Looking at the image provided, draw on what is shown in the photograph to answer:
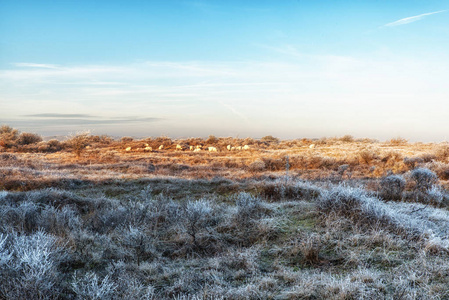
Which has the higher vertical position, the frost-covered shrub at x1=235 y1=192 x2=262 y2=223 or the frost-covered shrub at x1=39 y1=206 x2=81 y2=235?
the frost-covered shrub at x1=235 y1=192 x2=262 y2=223

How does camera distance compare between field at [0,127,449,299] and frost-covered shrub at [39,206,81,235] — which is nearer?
field at [0,127,449,299]

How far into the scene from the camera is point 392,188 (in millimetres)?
9477

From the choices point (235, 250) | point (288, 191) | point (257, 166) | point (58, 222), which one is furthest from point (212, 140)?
point (235, 250)

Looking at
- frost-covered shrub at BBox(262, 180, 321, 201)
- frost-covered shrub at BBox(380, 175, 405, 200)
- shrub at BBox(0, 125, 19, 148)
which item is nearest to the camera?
frost-covered shrub at BBox(380, 175, 405, 200)

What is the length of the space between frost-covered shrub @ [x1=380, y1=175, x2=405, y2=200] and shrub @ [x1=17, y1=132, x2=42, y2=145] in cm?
4081

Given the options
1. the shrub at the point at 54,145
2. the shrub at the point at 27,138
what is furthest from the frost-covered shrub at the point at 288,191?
the shrub at the point at 27,138

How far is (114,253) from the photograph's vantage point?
16.6ft

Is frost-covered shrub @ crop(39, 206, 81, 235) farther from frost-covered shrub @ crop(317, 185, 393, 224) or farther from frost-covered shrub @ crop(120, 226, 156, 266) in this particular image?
frost-covered shrub @ crop(317, 185, 393, 224)

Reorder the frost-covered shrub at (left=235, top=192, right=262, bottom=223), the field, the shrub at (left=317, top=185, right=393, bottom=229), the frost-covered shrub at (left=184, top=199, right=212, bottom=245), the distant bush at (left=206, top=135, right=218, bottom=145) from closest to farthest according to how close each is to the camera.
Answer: the field
the shrub at (left=317, top=185, right=393, bottom=229)
the frost-covered shrub at (left=184, top=199, right=212, bottom=245)
the frost-covered shrub at (left=235, top=192, right=262, bottom=223)
the distant bush at (left=206, top=135, right=218, bottom=145)

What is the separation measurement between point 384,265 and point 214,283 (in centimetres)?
243

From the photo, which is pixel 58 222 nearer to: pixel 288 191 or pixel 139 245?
pixel 139 245

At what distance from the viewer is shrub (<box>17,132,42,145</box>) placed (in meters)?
38.6

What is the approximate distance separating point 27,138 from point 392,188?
4229 cm

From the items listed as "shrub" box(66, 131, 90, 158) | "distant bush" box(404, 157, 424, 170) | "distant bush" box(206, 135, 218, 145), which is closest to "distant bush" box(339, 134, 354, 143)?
"distant bush" box(206, 135, 218, 145)
